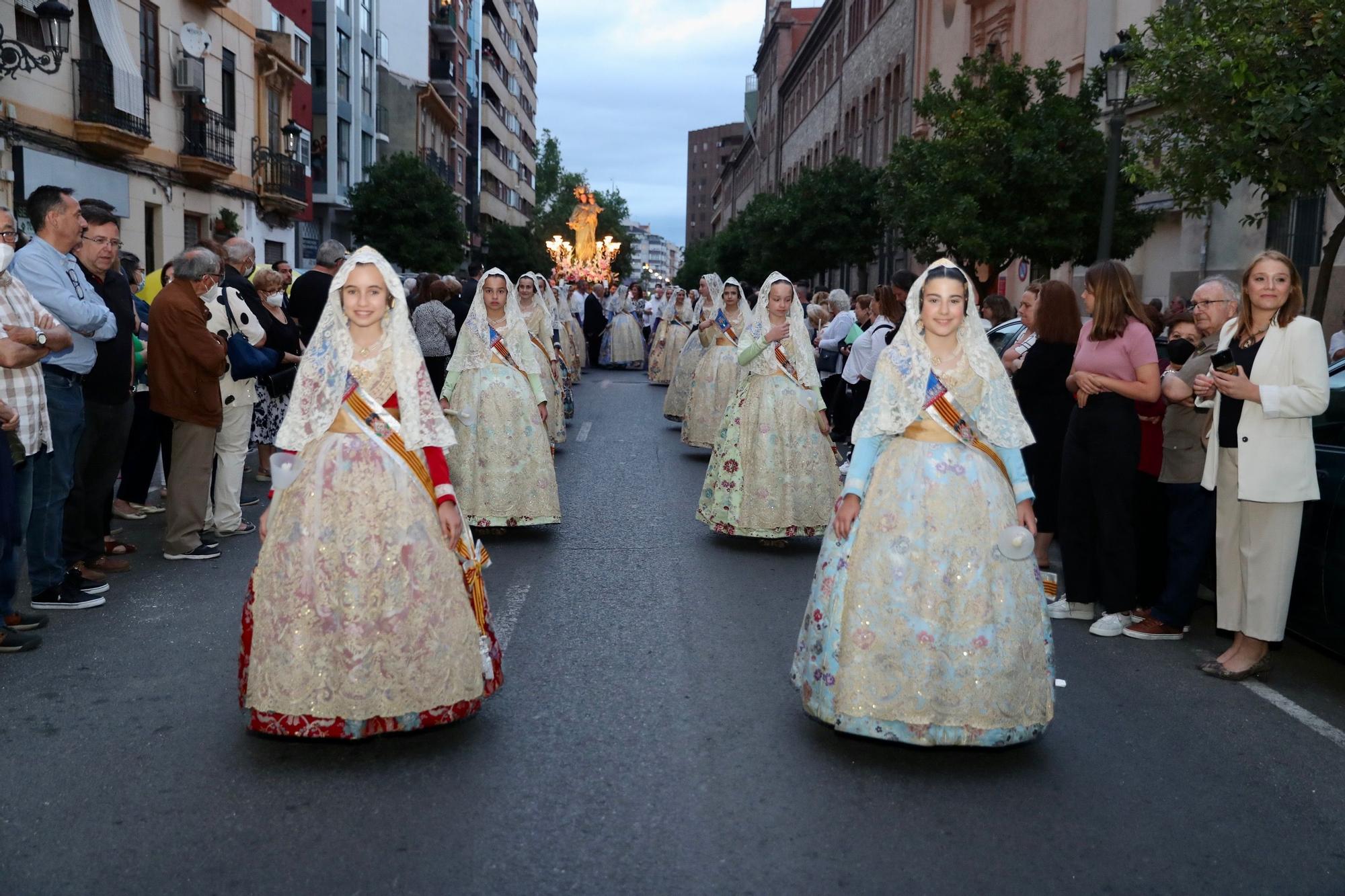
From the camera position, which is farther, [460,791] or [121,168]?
[121,168]

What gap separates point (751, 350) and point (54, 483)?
4643 mm

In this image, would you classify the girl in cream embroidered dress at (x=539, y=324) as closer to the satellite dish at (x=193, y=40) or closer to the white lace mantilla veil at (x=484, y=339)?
the white lace mantilla veil at (x=484, y=339)

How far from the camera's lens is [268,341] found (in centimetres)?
1050

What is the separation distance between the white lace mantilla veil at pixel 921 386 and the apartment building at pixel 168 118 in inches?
665

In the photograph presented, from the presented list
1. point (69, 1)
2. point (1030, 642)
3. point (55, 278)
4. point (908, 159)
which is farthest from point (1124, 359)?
point (69, 1)

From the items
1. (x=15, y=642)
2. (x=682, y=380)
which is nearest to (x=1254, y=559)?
(x=15, y=642)

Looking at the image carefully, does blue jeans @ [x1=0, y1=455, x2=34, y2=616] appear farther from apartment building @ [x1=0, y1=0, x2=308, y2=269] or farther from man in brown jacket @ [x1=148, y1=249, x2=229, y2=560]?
apartment building @ [x1=0, y1=0, x2=308, y2=269]

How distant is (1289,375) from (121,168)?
21408 mm

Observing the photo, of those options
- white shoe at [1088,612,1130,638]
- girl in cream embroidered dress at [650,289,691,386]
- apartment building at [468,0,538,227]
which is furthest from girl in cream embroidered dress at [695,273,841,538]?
apartment building at [468,0,538,227]

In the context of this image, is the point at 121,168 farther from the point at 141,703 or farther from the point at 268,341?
the point at 141,703

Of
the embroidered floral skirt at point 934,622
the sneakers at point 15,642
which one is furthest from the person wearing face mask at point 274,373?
the embroidered floral skirt at point 934,622

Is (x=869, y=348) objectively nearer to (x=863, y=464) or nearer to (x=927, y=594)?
(x=863, y=464)

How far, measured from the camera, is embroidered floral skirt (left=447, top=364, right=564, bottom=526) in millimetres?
9438

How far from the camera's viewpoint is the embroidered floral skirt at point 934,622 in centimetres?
471
